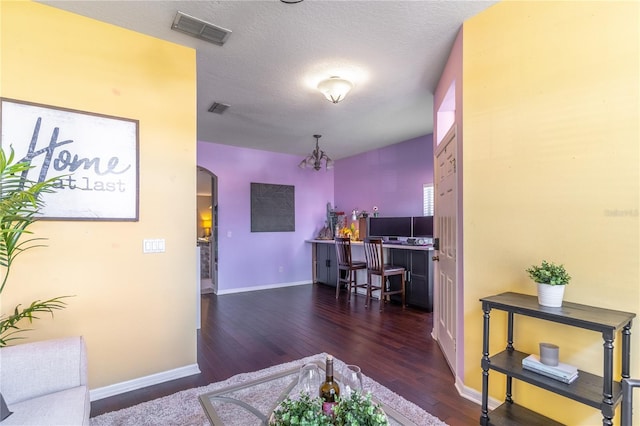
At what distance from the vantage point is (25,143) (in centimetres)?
201

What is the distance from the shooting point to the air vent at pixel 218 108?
3801mm

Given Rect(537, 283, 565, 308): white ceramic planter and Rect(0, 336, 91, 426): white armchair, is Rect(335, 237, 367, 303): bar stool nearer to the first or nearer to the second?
Rect(537, 283, 565, 308): white ceramic planter

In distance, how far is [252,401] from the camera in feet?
6.98

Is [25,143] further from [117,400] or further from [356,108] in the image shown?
[356,108]

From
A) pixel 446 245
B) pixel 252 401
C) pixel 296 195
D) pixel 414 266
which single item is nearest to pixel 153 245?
pixel 252 401

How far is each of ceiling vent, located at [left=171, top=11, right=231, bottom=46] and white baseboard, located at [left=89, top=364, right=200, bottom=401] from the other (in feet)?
8.56

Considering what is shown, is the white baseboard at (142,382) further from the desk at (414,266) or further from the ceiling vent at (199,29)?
the desk at (414,266)

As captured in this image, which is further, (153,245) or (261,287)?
(261,287)

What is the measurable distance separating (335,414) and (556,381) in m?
1.28

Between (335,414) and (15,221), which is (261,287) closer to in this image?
(15,221)

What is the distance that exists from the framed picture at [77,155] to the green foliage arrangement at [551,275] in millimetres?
2677

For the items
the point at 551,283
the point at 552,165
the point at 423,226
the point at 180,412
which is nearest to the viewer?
the point at 551,283

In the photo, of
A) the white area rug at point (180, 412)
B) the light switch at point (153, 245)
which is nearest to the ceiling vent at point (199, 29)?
the light switch at point (153, 245)

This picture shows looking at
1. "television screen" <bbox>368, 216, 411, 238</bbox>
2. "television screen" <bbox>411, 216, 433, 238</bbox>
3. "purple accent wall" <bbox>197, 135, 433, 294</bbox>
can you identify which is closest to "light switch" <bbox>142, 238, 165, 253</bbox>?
"purple accent wall" <bbox>197, 135, 433, 294</bbox>
